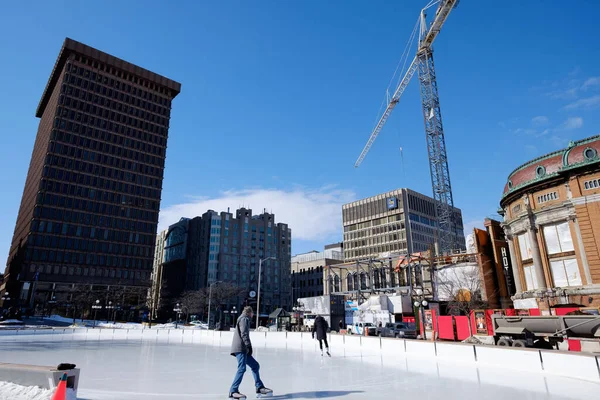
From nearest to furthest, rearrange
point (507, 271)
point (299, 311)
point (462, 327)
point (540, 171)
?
point (462, 327), point (540, 171), point (507, 271), point (299, 311)

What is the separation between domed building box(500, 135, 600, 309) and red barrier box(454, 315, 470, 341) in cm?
1730

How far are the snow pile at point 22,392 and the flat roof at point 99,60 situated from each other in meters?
128

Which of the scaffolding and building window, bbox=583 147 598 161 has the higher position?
building window, bbox=583 147 598 161

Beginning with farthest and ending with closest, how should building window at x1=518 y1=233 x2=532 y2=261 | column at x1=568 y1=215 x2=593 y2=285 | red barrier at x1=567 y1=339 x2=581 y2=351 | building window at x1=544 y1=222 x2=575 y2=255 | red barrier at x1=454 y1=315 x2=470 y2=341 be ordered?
building window at x1=518 y1=233 x2=532 y2=261, building window at x1=544 y1=222 x2=575 y2=255, column at x1=568 y1=215 x2=593 y2=285, red barrier at x1=454 y1=315 x2=470 y2=341, red barrier at x1=567 y1=339 x2=581 y2=351

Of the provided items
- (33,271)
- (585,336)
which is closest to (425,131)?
(585,336)

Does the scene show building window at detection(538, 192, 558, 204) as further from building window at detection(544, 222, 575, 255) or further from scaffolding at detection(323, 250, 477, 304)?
scaffolding at detection(323, 250, 477, 304)

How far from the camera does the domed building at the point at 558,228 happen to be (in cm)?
3838

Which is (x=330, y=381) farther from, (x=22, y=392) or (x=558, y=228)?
(x=558, y=228)

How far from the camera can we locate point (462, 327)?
28562 millimetres

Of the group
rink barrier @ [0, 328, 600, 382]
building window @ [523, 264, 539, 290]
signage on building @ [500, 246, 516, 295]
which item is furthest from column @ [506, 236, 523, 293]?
rink barrier @ [0, 328, 600, 382]

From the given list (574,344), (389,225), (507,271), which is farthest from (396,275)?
(389,225)

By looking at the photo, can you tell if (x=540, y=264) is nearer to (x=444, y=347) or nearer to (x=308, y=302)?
(x=444, y=347)

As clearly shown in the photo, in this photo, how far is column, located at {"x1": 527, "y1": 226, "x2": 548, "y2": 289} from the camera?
42188 mm

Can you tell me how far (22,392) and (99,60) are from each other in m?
129
